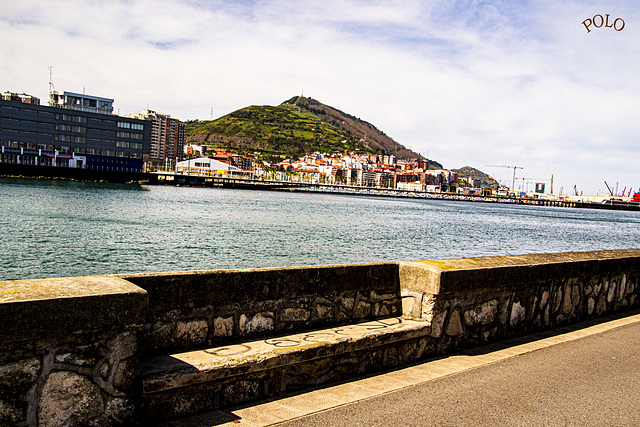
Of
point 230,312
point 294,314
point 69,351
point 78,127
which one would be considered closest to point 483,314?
point 294,314

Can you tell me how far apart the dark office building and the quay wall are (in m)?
154

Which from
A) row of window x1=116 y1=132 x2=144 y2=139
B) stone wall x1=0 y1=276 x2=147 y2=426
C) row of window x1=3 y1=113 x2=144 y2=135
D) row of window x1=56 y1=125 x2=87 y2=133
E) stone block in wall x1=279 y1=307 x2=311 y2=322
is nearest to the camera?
stone wall x1=0 y1=276 x2=147 y2=426

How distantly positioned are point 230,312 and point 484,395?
2.42 metres

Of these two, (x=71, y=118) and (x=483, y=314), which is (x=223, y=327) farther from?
(x=71, y=118)

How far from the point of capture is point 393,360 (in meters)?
Result: 5.55

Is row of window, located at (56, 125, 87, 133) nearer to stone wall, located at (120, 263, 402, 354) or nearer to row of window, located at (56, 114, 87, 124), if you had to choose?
row of window, located at (56, 114, 87, 124)

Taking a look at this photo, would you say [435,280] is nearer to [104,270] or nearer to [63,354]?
[63,354]

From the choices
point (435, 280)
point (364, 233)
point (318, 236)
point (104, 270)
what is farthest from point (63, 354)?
point (364, 233)

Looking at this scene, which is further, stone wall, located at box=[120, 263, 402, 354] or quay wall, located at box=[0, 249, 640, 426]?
stone wall, located at box=[120, 263, 402, 354]

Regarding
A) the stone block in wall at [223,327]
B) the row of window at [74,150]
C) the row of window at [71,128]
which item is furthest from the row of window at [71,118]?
the stone block in wall at [223,327]

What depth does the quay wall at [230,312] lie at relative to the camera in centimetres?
322

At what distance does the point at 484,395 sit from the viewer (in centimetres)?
482

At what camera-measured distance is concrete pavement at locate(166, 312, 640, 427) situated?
4.17 metres

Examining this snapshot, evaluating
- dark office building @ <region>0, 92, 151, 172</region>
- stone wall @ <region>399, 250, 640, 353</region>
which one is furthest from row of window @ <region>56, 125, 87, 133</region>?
stone wall @ <region>399, 250, 640, 353</region>
